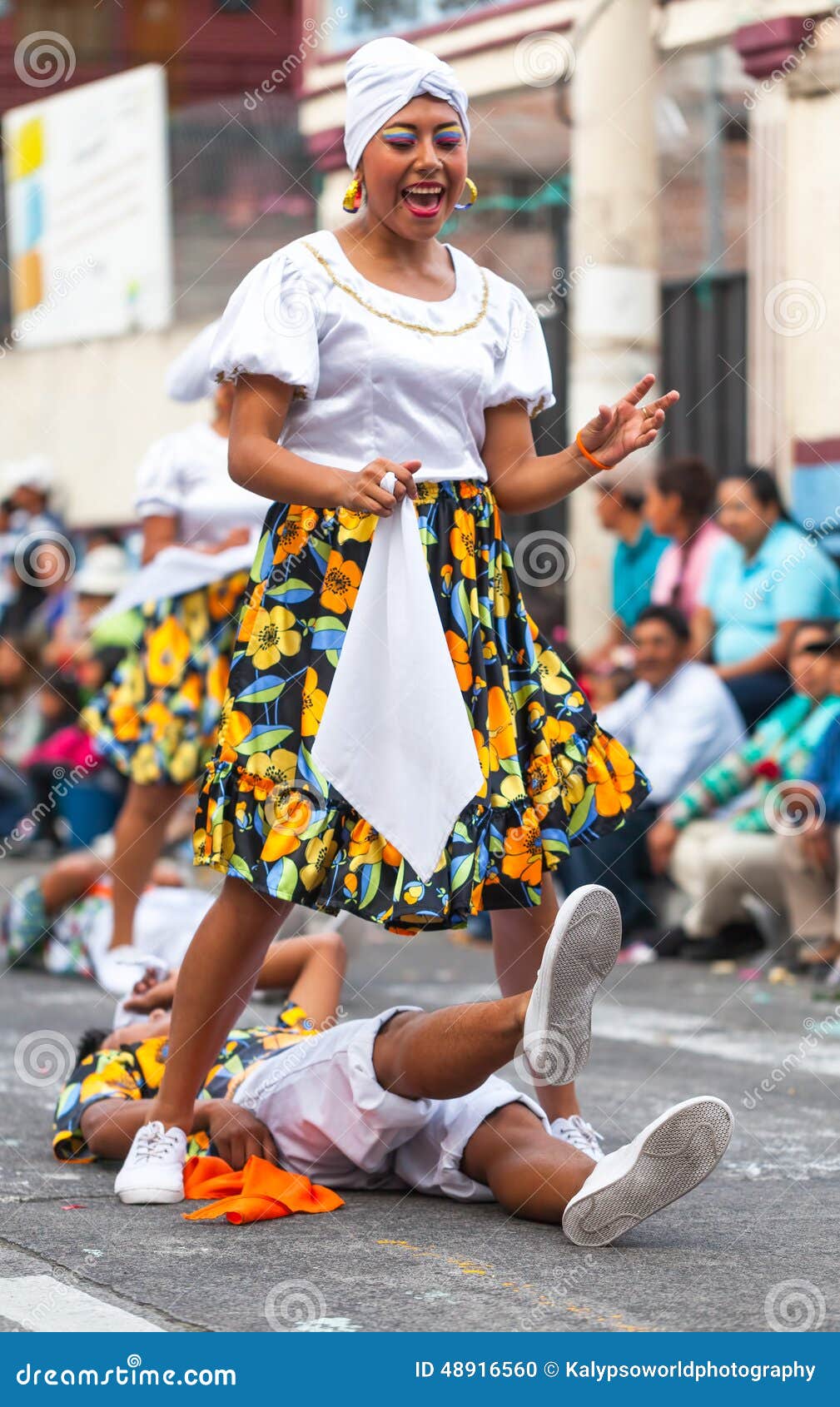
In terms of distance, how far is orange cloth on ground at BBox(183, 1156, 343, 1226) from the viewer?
360 cm

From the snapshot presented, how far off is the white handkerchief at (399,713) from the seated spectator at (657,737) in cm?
424

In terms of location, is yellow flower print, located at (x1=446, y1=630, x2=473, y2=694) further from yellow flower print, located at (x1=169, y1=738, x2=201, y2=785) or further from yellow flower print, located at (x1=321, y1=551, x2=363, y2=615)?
yellow flower print, located at (x1=169, y1=738, x2=201, y2=785)

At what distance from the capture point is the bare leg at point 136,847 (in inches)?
255

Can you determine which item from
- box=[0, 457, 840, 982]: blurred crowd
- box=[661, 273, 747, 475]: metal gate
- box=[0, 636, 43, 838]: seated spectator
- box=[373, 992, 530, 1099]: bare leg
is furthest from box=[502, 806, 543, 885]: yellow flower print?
box=[0, 636, 43, 838]: seated spectator

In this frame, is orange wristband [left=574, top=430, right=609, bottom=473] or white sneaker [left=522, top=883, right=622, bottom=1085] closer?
white sneaker [left=522, top=883, right=622, bottom=1085]

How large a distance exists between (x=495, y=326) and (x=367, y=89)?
0.46m

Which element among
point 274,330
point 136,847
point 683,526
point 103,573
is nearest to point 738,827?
point 683,526

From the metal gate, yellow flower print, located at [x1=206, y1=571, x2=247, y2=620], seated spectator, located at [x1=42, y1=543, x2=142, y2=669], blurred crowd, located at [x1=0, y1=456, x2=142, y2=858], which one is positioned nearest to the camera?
yellow flower print, located at [x1=206, y1=571, x2=247, y2=620]

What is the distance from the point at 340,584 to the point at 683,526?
536 centimetres

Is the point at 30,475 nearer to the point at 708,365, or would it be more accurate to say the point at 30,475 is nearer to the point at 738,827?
the point at 708,365

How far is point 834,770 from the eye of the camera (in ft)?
23.1

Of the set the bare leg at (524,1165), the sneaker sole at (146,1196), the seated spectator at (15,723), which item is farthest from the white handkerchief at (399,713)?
the seated spectator at (15,723)

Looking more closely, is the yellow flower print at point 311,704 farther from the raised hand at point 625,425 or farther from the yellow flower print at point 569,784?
the raised hand at point 625,425

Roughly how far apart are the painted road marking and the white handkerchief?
86 centimetres
